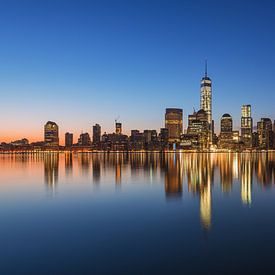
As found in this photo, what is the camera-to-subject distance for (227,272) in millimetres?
12188

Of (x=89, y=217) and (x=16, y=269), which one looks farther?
(x=89, y=217)

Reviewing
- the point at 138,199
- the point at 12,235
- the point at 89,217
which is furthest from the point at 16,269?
the point at 138,199

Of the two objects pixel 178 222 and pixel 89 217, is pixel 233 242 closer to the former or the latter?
pixel 178 222

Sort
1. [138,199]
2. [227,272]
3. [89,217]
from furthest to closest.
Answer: [138,199]
[89,217]
[227,272]

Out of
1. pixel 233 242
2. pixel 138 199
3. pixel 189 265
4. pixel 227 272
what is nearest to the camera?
pixel 227 272

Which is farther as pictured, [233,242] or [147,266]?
[233,242]

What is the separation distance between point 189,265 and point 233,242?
3.90 m

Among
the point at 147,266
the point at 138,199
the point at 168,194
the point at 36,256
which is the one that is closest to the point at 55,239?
the point at 36,256

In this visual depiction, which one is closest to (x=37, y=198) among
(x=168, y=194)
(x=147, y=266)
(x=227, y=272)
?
(x=168, y=194)

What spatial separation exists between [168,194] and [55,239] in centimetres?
1768

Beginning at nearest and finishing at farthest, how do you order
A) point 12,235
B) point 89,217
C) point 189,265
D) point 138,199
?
1. point 189,265
2. point 12,235
3. point 89,217
4. point 138,199

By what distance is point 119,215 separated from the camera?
23.1 metres

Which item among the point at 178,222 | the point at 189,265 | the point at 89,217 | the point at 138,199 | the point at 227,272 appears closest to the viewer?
the point at 227,272

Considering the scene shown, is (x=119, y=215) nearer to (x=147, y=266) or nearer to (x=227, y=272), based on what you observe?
(x=147, y=266)
